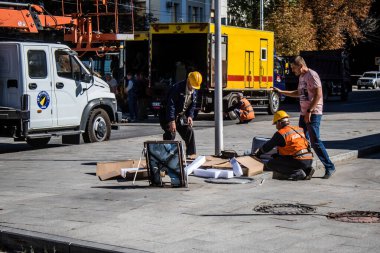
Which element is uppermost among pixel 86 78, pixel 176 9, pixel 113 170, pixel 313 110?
pixel 176 9

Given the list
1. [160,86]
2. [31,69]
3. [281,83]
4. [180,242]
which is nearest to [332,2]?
[281,83]

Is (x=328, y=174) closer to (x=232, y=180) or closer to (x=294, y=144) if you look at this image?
(x=294, y=144)

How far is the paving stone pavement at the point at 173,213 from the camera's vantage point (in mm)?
7113

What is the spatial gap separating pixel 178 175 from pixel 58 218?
2.51 m

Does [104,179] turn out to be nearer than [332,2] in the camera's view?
Yes

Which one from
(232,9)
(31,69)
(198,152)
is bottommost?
(198,152)

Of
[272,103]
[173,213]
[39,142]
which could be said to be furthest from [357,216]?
[272,103]

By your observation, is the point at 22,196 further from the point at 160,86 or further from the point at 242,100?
the point at 160,86

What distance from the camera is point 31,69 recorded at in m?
16.1

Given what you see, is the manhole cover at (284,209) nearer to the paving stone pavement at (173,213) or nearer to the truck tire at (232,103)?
the paving stone pavement at (173,213)

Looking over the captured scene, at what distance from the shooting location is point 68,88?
16969mm

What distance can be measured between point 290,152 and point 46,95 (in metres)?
6.72

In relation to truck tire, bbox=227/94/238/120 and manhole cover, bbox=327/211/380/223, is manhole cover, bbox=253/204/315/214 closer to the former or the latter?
manhole cover, bbox=327/211/380/223

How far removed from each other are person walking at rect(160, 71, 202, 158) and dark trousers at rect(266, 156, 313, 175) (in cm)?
177
